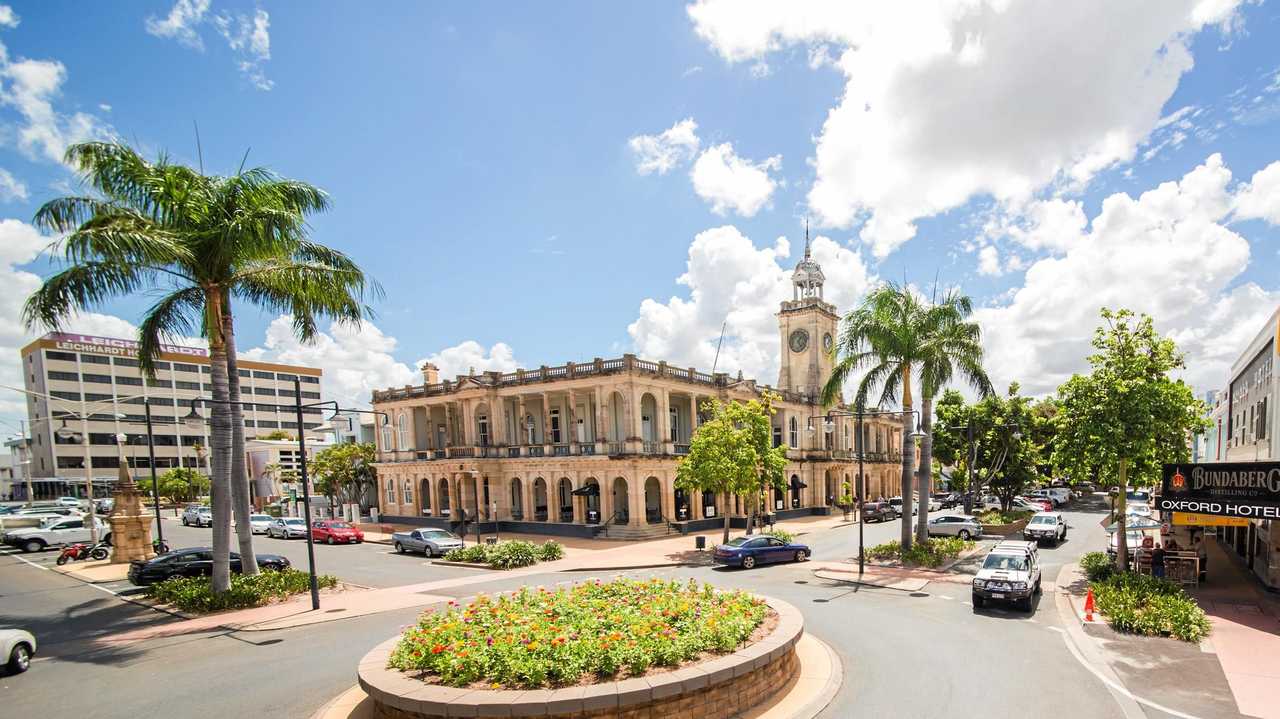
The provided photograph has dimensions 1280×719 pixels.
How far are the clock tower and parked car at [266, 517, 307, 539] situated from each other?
38.4 metres

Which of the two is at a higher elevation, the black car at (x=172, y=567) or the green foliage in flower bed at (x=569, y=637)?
the green foliage in flower bed at (x=569, y=637)

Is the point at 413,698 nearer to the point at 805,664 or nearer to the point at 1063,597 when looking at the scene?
the point at 805,664

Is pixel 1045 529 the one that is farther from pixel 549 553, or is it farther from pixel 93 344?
pixel 93 344

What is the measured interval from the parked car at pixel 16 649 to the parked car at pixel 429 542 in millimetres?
17194

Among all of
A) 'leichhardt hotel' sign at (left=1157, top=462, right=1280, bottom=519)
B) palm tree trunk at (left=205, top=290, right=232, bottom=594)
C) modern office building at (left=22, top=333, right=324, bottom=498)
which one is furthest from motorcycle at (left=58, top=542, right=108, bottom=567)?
modern office building at (left=22, top=333, right=324, bottom=498)

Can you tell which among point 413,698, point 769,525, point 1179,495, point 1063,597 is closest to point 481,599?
point 413,698

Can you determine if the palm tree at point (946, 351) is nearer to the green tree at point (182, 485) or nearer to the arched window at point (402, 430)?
the arched window at point (402, 430)

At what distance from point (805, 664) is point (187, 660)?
1338cm

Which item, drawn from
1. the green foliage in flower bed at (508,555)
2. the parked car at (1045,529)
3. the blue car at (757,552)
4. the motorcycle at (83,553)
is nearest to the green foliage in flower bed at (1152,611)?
the blue car at (757,552)

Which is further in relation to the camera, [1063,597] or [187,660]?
[1063,597]

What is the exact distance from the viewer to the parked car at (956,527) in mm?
31969

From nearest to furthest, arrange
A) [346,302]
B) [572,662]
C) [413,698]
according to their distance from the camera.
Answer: [413,698], [572,662], [346,302]

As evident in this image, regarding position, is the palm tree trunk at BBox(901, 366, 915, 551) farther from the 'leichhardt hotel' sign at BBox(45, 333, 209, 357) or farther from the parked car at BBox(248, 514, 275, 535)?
the 'leichhardt hotel' sign at BBox(45, 333, 209, 357)

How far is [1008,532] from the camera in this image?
35.2 metres
